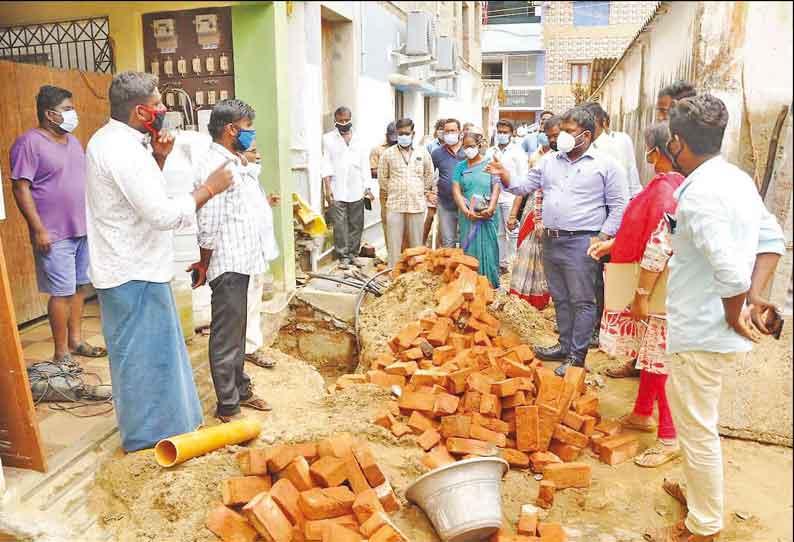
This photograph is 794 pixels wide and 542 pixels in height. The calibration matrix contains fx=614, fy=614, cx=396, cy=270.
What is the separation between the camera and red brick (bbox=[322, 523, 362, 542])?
2678 millimetres

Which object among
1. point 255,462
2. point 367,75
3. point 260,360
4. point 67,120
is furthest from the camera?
point 367,75

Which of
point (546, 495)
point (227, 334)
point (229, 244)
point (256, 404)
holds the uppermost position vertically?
point (229, 244)

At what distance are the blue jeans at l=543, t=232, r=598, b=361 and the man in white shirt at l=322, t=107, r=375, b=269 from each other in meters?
2.57

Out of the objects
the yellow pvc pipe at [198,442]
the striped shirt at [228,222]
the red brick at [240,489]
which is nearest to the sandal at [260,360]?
the striped shirt at [228,222]

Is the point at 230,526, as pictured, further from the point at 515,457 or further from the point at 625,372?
the point at 625,372

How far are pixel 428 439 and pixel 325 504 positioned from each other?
890 mm

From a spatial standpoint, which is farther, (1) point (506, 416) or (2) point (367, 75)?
(2) point (367, 75)

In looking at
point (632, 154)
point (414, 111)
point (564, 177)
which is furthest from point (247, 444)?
point (414, 111)

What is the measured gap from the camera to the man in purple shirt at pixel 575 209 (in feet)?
13.8

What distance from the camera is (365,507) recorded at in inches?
109

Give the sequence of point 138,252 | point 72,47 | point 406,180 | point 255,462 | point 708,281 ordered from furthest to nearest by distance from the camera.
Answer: point 406,180, point 72,47, point 138,252, point 255,462, point 708,281

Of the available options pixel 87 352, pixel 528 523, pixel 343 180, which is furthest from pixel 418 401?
pixel 343 180

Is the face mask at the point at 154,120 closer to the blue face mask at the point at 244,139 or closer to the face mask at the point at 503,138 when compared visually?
the blue face mask at the point at 244,139

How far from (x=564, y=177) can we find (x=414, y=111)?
3485 mm
